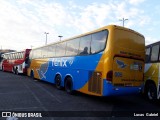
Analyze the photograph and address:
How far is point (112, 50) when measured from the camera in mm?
10219

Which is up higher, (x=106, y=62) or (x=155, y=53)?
(x=155, y=53)

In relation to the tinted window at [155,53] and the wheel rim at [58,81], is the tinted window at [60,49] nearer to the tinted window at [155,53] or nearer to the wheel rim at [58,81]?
the wheel rim at [58,81]

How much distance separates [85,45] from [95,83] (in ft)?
7.35

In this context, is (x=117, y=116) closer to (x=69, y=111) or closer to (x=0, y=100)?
(x=69, y=111)

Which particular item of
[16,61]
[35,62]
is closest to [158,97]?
[35,62]

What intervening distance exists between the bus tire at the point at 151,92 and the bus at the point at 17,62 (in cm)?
1710

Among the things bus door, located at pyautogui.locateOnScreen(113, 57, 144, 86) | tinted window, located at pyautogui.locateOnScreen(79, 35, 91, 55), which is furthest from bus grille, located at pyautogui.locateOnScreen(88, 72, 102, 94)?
tinted window, located at pyautogui.locateOnScreen(79, 35, 91, 55)

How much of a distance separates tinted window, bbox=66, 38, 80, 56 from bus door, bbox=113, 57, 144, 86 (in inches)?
125

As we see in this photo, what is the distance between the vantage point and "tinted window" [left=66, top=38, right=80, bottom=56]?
43.5 feet

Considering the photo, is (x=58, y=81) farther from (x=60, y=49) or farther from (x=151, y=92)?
(x=151, y=92)

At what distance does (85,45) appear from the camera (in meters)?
12.3

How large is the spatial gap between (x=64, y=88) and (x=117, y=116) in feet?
22.5

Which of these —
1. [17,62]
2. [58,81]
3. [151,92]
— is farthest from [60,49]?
[17,62]

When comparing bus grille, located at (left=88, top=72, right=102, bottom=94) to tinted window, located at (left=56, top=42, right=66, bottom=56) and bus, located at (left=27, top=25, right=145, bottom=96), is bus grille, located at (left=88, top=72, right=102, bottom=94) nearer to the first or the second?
bus, located at (left=27, top=25, right=145, bottom=96)
